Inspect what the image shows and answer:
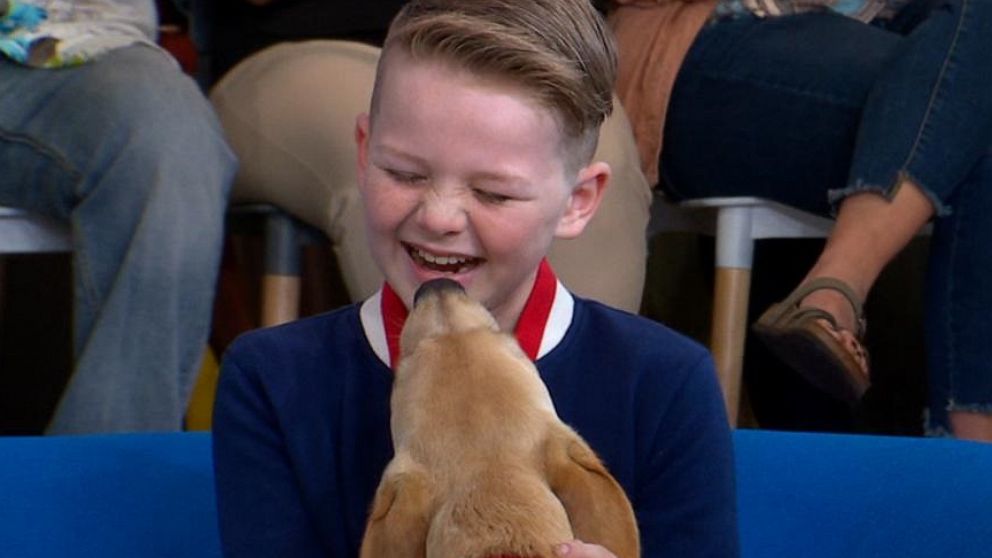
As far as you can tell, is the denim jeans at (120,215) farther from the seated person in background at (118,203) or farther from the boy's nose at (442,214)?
the boy's nose at (442,214)

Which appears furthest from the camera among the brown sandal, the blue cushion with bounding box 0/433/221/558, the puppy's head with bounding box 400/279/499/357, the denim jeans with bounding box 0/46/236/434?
the brown sandal

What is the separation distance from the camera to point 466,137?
1.19 metres

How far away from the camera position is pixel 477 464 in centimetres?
103

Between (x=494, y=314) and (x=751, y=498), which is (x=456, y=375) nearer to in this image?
(x=494, y=314)

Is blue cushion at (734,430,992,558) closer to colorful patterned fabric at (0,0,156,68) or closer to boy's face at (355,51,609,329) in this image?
boy's face at (355,51,609,329)

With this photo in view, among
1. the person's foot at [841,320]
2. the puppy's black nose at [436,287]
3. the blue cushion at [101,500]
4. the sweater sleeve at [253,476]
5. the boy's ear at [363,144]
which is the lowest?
the blue cushion at [101,500]

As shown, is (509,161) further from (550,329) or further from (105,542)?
(105,542)

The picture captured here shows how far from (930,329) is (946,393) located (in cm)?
9

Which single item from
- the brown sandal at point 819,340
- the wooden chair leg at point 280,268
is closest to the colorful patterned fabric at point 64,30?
the wooden chair leg at point 280,268

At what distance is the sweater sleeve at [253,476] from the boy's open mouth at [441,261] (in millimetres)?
152

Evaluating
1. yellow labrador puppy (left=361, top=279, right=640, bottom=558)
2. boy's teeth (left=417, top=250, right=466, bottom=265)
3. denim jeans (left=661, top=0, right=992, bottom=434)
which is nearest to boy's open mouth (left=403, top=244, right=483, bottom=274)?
boy's teeth (left=417, top=250, right=466, bottom=265)

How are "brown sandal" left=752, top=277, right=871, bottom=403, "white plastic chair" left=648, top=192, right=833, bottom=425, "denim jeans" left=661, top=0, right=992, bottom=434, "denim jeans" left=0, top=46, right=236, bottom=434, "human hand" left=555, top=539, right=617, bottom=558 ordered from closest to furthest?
"human hand" left=555, top=539, right=617, bottom=558, "denim jeans" left=0, top=46, right=236, bottom=434, "brown sandal" left=752, top=277, right=871, bottom=403, "denim jeans" left=661, top=0, right=992, bottom=434, "white plastic chair" left=648, top=192, right=833, bottom=425

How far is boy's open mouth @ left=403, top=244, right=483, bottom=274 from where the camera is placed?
4.01 ft

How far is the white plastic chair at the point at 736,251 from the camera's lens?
2.10 meters
